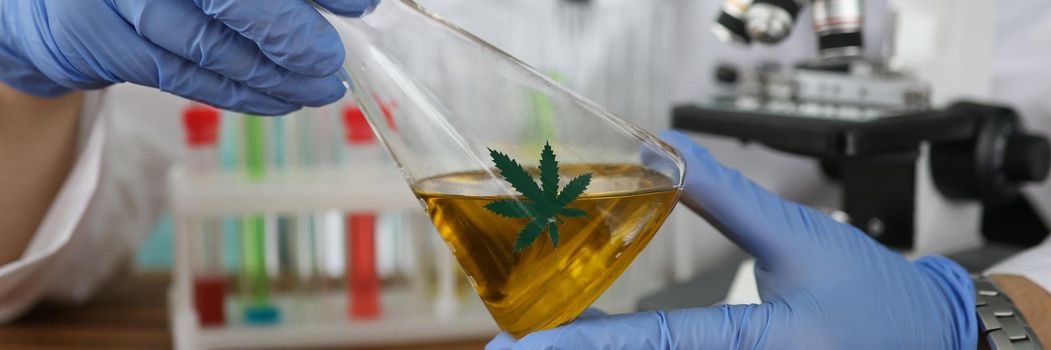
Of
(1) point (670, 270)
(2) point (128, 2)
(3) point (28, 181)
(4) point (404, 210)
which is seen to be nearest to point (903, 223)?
(1) point (670, 270)

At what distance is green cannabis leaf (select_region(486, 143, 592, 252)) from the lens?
789mm

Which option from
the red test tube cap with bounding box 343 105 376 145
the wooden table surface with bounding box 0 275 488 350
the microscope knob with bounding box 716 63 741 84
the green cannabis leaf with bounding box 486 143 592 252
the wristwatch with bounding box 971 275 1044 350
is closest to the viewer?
the green cannabis leaf with bounding box 486 143 592 252

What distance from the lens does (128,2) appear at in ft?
3.26

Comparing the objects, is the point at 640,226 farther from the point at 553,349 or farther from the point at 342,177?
the point at 342,177

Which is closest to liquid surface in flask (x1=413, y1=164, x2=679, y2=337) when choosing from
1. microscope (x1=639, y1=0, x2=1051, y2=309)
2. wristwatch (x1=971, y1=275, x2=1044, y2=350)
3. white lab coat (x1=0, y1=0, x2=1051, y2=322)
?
wristwatch (x1=971, y1=275, x2=1044, y2=350)

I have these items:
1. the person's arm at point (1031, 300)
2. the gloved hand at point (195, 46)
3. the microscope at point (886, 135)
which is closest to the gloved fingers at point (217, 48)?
the gloved hand at point (195, 46)

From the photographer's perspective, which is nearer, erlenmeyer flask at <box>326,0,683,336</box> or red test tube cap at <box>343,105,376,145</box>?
erlenmeyer flask at <box>326,0,683,336</box>

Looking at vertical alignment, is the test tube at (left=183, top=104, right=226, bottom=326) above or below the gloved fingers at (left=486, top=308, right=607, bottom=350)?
below

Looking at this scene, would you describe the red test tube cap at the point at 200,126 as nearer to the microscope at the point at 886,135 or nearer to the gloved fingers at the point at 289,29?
the gloved fingers at the point at 289,29

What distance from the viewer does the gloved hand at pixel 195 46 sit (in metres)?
0.92

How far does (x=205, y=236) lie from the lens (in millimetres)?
1558

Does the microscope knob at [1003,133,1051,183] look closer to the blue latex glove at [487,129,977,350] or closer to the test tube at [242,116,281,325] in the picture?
the blue latex glove at [487,129,977,350]

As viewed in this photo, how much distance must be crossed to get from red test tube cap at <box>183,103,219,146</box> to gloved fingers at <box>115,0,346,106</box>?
1.62 feet

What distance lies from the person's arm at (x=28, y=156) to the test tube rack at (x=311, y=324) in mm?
166
